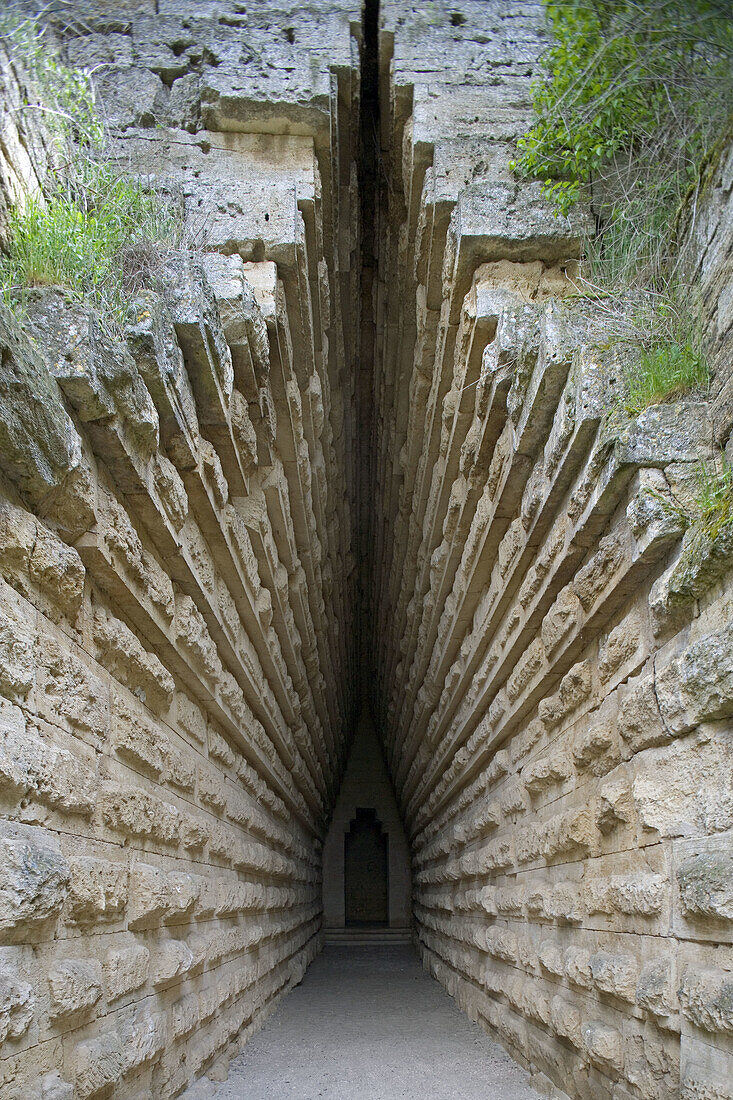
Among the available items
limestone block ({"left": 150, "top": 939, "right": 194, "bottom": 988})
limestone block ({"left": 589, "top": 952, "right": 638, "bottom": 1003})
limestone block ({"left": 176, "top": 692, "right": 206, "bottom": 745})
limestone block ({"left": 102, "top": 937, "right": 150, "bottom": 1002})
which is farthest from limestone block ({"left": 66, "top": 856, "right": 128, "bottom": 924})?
limestone block ({"left": 589, "top": 952, "right": 638, "bottom": 1003})

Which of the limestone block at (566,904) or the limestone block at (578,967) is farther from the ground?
the limestone block at (566,904)

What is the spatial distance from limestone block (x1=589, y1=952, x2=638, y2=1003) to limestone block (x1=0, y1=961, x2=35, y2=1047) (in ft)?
6.37

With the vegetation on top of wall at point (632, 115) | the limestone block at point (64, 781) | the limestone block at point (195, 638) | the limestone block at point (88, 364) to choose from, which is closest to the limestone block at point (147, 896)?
the limestone block at point (64, 781)

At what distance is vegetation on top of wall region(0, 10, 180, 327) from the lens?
2898mm

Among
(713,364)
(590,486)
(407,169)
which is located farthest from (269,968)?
(407,169)

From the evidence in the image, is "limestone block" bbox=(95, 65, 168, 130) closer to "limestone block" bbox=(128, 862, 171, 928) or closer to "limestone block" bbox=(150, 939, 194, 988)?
"limestone block" bbox=(128, 862, 171, 928)

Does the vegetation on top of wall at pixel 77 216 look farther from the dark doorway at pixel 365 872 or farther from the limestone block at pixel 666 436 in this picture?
the dark doorway at pixel 365 872

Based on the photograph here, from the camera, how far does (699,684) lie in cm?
230

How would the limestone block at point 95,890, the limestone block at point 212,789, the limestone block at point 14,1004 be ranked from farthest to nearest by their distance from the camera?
the limestone block at point 212,789
the limestone block at point 95,890
the limestone block at point 14,1004

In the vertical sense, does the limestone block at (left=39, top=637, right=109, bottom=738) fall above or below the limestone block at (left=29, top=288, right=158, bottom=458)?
below

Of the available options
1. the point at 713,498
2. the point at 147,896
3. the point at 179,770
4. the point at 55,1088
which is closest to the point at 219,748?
the point at 179,770

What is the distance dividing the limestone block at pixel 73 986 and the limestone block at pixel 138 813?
0.46 m

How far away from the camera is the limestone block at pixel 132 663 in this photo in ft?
8.97

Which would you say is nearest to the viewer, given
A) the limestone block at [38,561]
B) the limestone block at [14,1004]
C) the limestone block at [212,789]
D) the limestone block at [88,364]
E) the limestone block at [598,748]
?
the limestone block at [14,1004]
